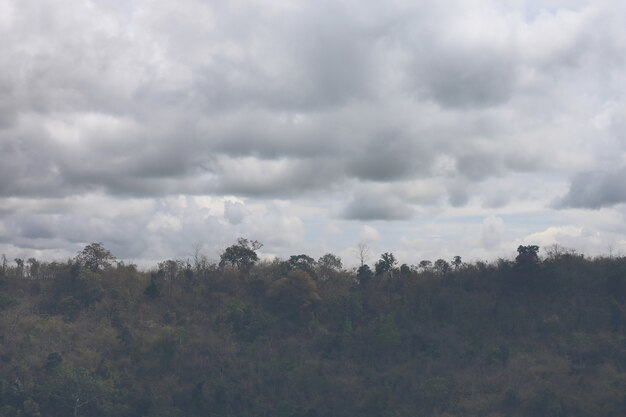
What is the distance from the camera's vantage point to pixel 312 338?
95688 mm

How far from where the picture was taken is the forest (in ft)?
269

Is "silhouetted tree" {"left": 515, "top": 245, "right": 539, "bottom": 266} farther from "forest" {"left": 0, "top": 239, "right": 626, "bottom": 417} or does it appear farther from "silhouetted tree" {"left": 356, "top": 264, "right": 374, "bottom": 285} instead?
"silhouetted tree" {"left": 356, "top": 264, "right": 374, "bottom": 285}

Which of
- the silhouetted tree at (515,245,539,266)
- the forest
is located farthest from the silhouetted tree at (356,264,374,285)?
the silhouetted tree at (515,245,539,266)

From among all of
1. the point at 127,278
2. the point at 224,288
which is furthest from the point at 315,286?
the point at 127,278

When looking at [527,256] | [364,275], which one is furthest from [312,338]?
[527,256]

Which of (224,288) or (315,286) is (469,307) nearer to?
(315,286)

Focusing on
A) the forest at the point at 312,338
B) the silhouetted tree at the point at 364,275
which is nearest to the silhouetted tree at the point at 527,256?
the forest at the point at 312,338

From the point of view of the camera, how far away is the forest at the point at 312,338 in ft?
269

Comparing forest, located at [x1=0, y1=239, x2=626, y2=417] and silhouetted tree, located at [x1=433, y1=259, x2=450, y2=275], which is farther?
silhouetted tree, located at [x1=433, y1=259, x2=450, y2=275]

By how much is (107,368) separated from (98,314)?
13988mm

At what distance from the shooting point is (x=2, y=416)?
3125 inches

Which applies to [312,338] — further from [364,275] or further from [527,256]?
[527,256]

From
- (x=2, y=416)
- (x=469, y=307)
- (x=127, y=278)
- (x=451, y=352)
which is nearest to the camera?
(x=2, y=416)

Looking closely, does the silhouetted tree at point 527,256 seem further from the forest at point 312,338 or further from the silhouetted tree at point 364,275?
the silhouetted tree at point 364,275
